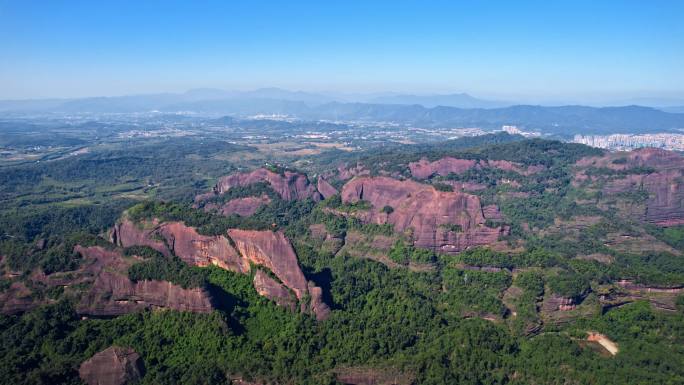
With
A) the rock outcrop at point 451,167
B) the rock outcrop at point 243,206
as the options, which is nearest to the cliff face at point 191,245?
the rock outcrop at point 243,206

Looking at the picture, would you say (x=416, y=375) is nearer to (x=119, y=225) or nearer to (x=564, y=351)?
(x=564, y=351)

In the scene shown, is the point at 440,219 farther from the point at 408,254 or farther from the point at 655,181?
the point at 655,181

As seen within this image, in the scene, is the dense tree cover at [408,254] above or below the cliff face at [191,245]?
below

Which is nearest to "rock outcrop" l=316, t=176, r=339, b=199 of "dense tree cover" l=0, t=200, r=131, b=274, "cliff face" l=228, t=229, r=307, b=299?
"dense tree cover" l=0, t=200, r=131, b=274

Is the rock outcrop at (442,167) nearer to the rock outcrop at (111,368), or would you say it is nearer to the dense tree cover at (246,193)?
the dense tree cover at (246,193)

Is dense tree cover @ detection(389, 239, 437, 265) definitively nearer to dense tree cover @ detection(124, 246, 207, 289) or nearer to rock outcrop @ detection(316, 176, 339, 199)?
dense tree cover @ detection(124, 246, 207, 289)

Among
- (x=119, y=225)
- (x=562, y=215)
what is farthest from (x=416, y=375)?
(x=562, y=215)

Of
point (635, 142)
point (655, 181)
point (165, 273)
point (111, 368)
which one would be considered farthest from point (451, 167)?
point (635, 142)
